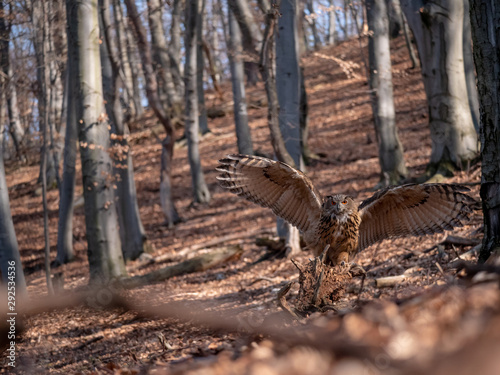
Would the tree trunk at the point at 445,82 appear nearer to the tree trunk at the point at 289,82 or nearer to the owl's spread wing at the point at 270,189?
the tree trunk at the point at 289,82

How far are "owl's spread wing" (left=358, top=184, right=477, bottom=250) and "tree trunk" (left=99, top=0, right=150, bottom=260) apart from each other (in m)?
6.91

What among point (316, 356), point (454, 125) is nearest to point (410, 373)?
point (316, 356)

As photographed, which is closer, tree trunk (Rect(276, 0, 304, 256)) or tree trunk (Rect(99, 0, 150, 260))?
tree trunk (Rect(276, 0, 304, 256))

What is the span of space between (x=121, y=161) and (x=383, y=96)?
6.14 meters

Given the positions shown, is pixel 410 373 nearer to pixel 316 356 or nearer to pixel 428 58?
pixel 316 356

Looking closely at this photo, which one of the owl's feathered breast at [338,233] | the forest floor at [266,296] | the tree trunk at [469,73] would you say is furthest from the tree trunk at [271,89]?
the tree trunk at [469,73]

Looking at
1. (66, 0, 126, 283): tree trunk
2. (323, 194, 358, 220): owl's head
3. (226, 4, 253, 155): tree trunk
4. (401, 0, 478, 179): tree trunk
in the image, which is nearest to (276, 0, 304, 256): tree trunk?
(401, 0, 478, 179): tree trunk

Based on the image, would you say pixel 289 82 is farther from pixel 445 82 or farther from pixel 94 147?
pixel 94 147

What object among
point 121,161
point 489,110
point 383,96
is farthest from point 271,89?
point 383,96

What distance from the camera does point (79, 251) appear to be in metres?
14.6

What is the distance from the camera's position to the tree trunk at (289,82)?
8.95m

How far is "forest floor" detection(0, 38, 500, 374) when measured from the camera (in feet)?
6.10

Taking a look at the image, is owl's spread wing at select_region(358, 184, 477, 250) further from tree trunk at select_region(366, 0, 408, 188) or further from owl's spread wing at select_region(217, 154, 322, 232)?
tree trunk at select_region(366, 0, 408, 188)

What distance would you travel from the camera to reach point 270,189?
5.48 meters
